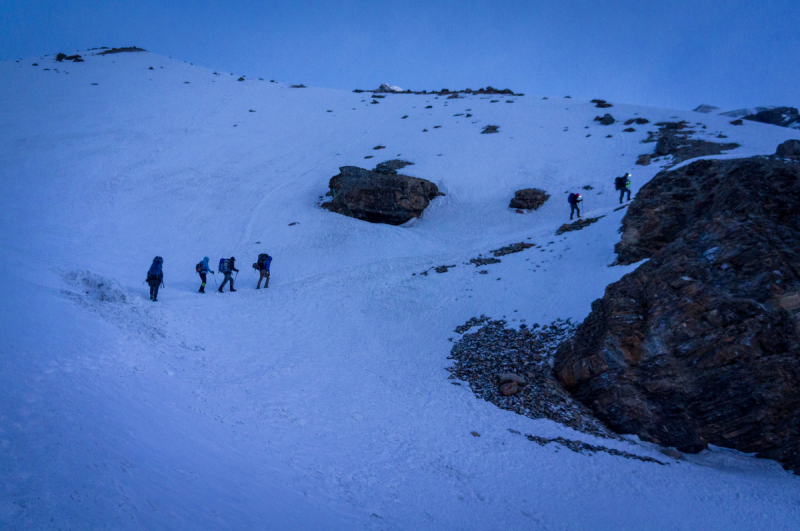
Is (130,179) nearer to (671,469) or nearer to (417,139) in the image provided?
(417,139)

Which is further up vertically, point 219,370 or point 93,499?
point 93,499

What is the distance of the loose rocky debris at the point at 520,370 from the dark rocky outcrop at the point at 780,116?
52.1m

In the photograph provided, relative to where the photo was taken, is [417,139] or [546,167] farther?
[417,139]

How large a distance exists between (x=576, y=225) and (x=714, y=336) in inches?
486

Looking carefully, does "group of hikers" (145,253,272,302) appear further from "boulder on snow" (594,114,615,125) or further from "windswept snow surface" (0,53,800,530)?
"boulder on snow" (594,114,615,125)

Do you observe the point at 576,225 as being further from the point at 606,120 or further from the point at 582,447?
the point at 606,120

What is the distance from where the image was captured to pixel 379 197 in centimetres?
2489

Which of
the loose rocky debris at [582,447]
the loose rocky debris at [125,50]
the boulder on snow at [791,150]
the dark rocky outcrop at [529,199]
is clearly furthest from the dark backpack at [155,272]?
the loose rocky debris at [125,50]

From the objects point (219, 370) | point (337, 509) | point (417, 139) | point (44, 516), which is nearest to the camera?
point (44, 516)

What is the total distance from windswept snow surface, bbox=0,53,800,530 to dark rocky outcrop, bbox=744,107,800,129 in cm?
1852

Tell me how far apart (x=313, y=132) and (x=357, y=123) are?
5.15 metres

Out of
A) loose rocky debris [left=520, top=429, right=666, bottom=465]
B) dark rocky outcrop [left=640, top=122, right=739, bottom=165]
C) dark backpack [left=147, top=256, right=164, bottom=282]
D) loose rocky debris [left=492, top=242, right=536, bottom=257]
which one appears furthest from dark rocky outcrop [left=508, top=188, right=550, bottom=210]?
dark backpack [left=147, top=256, right=164, bottom=282]

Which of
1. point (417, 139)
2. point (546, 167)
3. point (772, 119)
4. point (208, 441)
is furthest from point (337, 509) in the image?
point (772, 119)

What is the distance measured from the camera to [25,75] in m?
46.0
